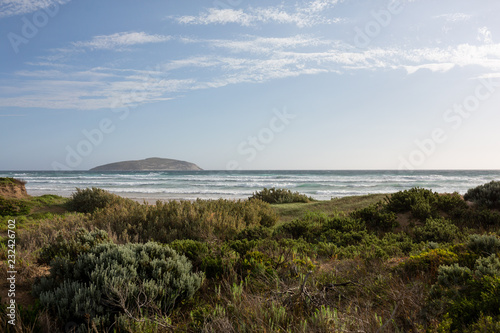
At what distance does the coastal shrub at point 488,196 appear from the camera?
10.2 m

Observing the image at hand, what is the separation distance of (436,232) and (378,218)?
1741 mm

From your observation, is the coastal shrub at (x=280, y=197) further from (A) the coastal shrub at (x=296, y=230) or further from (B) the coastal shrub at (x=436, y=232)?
(B) the coastal shrub at (x=436, y=232)

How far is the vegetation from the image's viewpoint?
11.5 feet

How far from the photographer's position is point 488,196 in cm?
1041

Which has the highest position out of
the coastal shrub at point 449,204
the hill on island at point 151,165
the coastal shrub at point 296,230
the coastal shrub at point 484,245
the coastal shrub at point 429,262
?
the hill on island at point 151,165

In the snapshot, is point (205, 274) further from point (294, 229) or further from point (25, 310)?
point (294, 229)

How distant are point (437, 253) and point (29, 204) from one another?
14.9 m

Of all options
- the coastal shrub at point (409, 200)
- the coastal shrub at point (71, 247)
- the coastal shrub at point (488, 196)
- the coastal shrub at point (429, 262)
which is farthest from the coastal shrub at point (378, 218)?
the coastal shrub at point (71, 247)

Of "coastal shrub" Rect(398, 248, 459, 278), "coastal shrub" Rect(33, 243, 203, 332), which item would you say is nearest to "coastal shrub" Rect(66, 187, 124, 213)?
"coastal shrub" Rect(33, 243, 203, 332)

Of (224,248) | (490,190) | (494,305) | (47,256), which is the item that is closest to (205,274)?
(224,248)

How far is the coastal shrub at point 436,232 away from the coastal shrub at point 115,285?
20.1 ft

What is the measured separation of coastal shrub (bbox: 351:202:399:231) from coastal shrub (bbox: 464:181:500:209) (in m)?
3.20

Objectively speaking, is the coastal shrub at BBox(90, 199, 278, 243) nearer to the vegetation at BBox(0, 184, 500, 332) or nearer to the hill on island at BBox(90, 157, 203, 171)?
the vegetation at BBox(0, 184, 500, 332)

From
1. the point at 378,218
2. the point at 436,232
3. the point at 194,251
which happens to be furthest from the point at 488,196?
the point at 194,251
